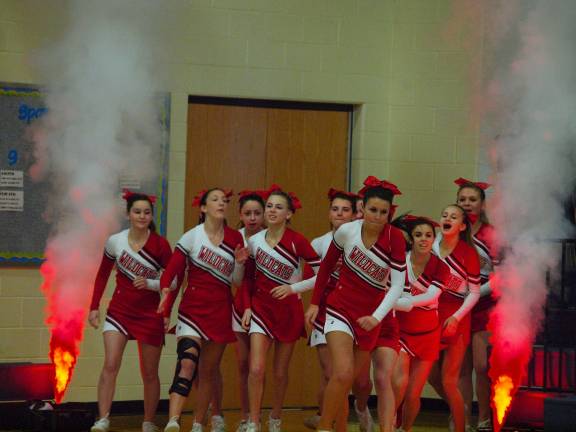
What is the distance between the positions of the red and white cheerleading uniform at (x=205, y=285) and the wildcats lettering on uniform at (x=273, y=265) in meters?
0.15

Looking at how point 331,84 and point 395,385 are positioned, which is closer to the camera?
point 395,385

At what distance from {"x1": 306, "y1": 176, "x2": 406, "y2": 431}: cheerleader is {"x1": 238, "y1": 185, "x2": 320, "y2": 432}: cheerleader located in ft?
2.00

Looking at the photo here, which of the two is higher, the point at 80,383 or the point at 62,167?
the point at 62,167

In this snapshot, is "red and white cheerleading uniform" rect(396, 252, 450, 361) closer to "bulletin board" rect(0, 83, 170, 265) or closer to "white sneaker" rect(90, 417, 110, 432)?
"white sneaker" rect(90, 417, 110, 432)

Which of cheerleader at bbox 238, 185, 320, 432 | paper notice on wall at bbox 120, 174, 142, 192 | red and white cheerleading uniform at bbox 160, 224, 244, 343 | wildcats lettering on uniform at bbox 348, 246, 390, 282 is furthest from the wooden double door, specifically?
wildcats lettering on uniform at bbox 348, 246, 390, 282

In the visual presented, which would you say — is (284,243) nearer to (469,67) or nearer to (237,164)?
(237,164)

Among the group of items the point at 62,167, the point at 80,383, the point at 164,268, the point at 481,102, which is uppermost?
the point at 481,102

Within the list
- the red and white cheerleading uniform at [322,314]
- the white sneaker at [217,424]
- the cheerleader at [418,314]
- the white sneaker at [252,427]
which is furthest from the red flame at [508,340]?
the white sneaker at [217,424]

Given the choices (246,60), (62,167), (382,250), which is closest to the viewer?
(382,250)

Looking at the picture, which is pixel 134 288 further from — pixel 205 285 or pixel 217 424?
pixel 217 424

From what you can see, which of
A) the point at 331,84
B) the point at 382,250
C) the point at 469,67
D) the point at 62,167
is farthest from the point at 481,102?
the point at 62,167

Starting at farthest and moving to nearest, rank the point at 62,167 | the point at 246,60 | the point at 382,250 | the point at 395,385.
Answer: the point at 246,60 → the point at 62,167 → the point at 395,385 → the point at 382,250

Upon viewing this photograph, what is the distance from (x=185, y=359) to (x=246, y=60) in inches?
94.3

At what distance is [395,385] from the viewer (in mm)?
6824
